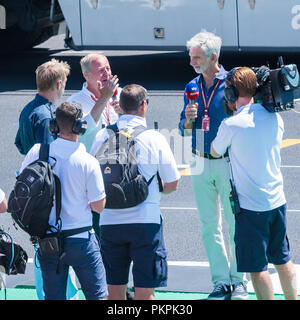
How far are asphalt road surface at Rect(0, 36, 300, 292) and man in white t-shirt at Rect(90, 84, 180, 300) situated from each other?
1577 mm

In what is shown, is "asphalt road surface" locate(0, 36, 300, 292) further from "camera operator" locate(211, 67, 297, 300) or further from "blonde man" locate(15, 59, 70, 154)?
"blonde man" locate(15, 59, 70, 154)

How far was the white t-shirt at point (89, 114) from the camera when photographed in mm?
7047

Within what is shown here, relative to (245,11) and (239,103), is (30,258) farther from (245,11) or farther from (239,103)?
(245,11)

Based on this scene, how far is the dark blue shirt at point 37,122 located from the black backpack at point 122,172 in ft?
2.23

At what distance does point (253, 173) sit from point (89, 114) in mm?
1516

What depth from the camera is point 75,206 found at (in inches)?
236

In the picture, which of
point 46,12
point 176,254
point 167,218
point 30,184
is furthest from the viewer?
point 46,12

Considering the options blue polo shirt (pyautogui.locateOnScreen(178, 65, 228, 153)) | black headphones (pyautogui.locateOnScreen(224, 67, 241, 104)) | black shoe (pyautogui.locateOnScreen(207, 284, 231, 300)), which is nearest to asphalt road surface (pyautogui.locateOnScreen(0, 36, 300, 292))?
black shoe (pyautogui.locateOnScreen(207, 284, 231, 300))

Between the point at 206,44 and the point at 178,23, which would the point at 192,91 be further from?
the point at 178,23

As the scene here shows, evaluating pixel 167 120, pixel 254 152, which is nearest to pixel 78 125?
pixel 254 152

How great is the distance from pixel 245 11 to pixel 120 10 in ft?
7.93

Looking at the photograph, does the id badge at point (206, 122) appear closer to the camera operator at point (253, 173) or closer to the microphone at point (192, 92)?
the microphone at point (192, 92)
